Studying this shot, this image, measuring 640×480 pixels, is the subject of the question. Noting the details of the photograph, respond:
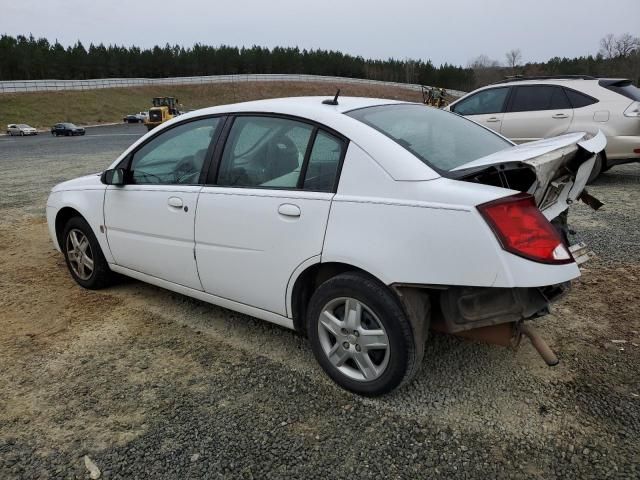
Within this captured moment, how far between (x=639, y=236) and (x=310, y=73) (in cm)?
10309

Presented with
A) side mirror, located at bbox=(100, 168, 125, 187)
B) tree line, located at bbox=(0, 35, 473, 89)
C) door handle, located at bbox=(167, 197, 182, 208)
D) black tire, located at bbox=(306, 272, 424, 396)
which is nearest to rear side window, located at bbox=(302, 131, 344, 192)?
black tire, located at bbox=(306, 272, 424, 396)

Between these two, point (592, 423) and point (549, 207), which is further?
point (549, 207)

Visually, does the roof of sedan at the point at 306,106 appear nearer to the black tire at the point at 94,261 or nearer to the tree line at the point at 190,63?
the black tire at the point at 94,261

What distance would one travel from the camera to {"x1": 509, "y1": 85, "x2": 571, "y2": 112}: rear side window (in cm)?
809

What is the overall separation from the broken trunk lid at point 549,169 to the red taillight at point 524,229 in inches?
6.4

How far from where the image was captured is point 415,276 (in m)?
2.36

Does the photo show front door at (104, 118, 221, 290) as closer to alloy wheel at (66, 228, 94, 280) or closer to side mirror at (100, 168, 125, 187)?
side mirror at (100, 168, 125, 187)

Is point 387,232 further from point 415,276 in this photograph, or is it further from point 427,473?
point 427,473

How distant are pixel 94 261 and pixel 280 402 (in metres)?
2.39

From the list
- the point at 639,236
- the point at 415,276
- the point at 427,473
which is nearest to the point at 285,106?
the point at 415,276

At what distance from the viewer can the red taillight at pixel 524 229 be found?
2227mm

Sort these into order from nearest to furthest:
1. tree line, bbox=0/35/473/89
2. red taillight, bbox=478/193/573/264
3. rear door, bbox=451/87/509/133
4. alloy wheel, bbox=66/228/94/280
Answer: red taillight, bbox=478/193/573/264, alloy wheel, bbox=66/228/94/280, rear door, bbox=451/87/509/133, tree line, bbox=0/35/473/89

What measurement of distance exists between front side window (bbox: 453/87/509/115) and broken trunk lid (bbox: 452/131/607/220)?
20.0 feet

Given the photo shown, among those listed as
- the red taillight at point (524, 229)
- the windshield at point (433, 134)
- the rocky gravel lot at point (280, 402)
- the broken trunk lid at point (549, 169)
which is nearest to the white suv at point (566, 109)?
the rocky gravel lot at point (280, 402)
